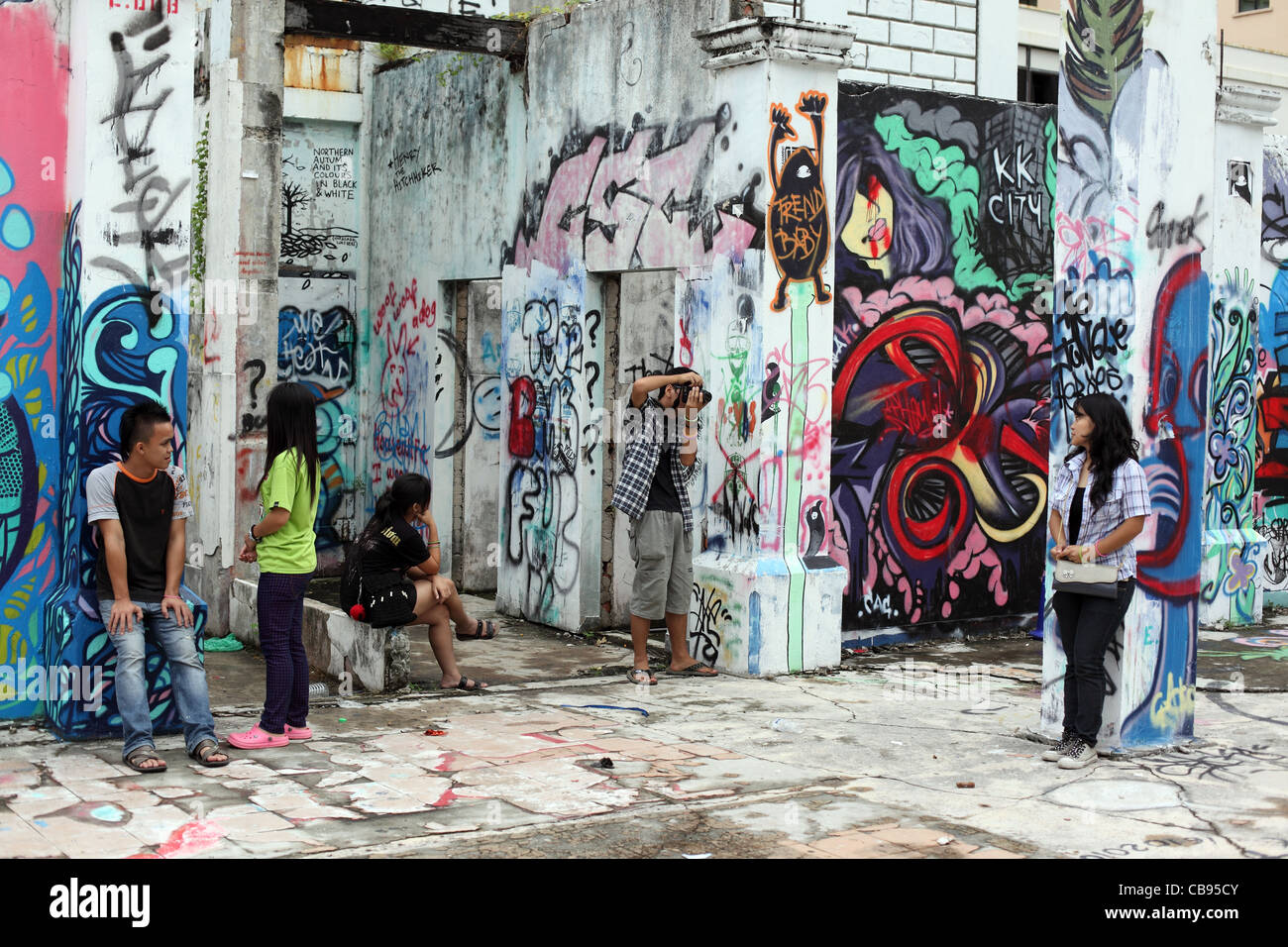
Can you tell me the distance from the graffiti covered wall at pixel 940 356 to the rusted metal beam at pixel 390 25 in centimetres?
305

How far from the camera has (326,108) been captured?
14016 millimetres

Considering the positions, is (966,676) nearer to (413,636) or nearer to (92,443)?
(413,636)

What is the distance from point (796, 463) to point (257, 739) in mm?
4013

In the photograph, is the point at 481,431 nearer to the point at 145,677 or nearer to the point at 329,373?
the point at 329,373

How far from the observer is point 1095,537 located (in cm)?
732

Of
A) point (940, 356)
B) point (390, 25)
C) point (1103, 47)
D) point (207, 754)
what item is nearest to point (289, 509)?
point (207, 754)

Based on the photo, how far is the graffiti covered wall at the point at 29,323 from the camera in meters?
7.70

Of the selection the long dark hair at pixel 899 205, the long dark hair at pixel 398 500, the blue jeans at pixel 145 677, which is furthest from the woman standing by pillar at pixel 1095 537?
the blue jeans at pixel 145 677

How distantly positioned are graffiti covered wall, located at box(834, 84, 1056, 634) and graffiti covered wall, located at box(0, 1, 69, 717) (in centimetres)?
484

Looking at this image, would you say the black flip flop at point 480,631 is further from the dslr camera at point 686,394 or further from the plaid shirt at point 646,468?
the dslr camera at point 686,394

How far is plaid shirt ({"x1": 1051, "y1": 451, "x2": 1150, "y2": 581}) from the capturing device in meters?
7.18

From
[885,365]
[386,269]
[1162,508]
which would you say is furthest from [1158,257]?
[386,269]

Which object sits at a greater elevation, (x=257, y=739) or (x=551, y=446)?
(x=551, y=446)
